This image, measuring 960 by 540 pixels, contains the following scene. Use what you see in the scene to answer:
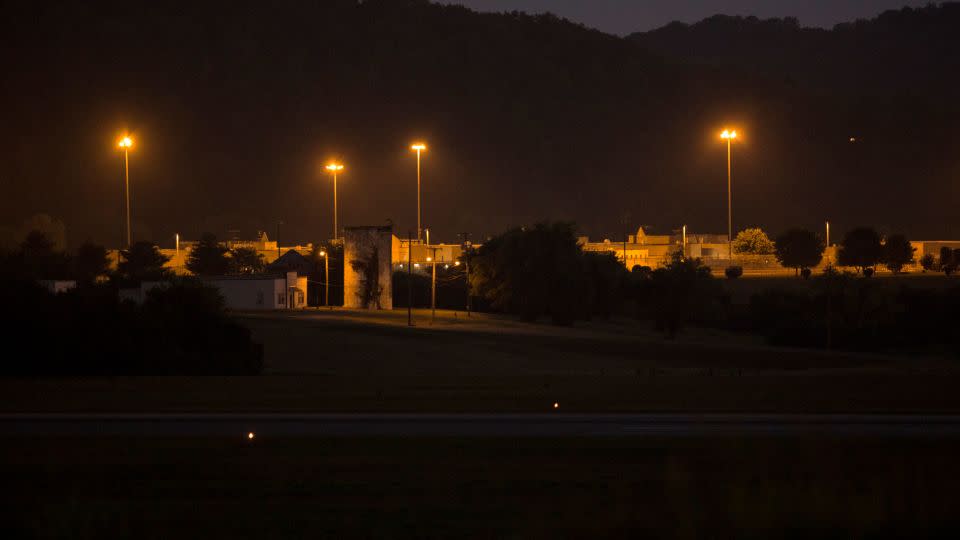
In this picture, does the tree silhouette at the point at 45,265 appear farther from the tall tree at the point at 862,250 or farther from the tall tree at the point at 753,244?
the tall tree at the point at 753,244

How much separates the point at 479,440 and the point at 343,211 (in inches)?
5660

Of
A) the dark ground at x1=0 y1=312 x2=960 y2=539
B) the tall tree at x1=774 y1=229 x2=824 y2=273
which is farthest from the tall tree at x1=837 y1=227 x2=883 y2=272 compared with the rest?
the dark ground at x1=0 y1=312 x2=960 y2=539

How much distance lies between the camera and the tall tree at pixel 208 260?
89438 mm

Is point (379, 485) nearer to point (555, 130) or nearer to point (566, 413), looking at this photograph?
point (566, 413)

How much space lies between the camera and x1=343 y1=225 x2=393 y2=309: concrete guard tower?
213ft

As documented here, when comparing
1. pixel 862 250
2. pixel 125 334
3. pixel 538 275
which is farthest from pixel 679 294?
pixel 125 334

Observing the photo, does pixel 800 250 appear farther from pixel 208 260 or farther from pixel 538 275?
pixel 208 260

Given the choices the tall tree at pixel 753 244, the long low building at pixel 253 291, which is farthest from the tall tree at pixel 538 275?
the tall tree at pixel 753 244

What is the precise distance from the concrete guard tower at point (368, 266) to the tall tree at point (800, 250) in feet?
130

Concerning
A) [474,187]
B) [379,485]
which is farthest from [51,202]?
[379,485]

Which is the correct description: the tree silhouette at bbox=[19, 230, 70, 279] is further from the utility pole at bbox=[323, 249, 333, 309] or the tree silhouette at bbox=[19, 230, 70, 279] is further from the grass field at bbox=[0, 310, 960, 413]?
the grass field at bbox=[0, 310, 960, 413]

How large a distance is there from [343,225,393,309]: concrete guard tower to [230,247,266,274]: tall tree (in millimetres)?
31307

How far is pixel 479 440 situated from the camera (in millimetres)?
15352

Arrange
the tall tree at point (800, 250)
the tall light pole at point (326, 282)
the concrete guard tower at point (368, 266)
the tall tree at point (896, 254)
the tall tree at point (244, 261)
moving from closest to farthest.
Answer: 1. the concrete guard tower at point (368, 266)
2. the tall light pole at point (326, 282)
3. the tall tree at point (896, 254)
4. the tall tree at point (800, 250)
5. the tall tree at point (244, 261)
